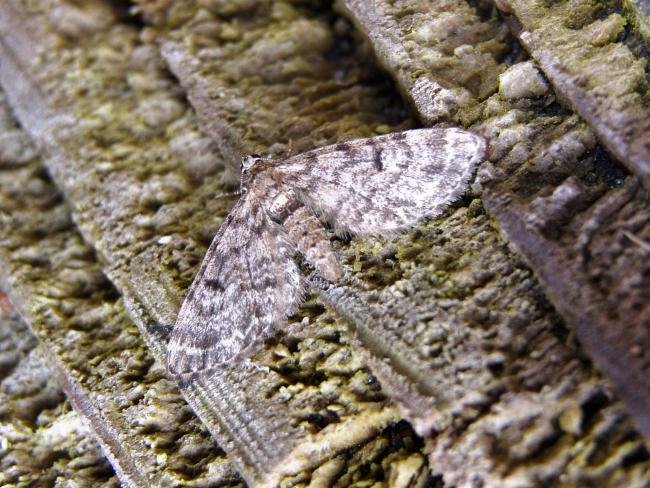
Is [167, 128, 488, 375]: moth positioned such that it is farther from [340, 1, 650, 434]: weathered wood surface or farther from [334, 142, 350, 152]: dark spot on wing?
[340, 1, 650, 434]: weathered wood surface

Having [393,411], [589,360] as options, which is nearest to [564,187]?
[589,360]

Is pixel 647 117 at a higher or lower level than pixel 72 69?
lower

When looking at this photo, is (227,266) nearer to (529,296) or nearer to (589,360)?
(529,296)

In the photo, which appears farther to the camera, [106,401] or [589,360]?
[106,401]

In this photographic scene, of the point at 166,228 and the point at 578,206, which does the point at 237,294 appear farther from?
the point at 578,206

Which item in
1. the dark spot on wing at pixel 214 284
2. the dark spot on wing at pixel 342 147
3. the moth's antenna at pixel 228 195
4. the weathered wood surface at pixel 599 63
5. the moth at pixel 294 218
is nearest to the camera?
the weathered wood surface at pixel 599 63

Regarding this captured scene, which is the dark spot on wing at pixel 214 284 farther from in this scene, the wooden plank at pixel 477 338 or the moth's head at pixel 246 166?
the wooden plank at pixel 477 338

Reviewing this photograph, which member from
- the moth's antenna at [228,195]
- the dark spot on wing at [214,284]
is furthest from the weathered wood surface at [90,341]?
the moth's antenna at [228,195]
